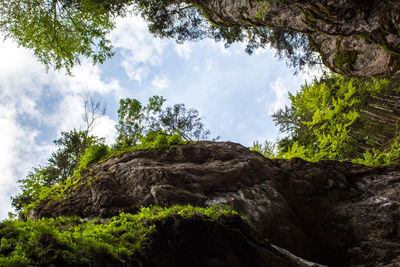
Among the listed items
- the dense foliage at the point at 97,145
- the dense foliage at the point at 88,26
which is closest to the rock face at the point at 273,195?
the dense foliage at the point at 97,145

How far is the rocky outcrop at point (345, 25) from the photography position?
6198 millimetres

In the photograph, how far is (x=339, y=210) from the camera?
619cm

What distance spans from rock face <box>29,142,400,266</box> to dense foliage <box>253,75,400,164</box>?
3.68 metres

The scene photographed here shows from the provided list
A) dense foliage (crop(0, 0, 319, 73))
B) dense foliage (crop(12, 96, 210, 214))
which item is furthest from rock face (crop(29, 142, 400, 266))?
dense foliage (crop(0, 0, 319, 73))

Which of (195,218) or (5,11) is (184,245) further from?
(5,11)

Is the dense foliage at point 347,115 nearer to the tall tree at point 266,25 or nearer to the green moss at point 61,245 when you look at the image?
the tall tree at point 266,25

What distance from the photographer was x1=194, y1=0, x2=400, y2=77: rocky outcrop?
620cm

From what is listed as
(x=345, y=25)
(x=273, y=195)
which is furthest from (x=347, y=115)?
(x=273, y=195)

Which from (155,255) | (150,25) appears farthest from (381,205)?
(150,25)

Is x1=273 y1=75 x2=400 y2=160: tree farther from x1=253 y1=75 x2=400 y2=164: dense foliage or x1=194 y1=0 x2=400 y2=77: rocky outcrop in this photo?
x1=194 y1=0 x2=400 y2=77: rocky outcrop

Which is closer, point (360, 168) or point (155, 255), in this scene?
point (155, 255)

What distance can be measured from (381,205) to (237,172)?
359 cm

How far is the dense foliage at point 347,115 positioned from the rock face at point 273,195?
368 cm

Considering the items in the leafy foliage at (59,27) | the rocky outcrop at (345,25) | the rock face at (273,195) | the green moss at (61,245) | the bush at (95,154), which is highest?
the leafy foliage at (59,27)
